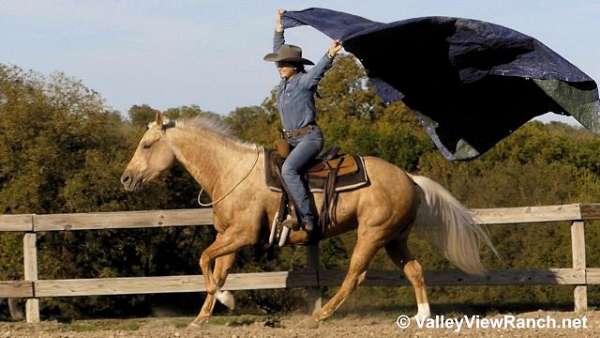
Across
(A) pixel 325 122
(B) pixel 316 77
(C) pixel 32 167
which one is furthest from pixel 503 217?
(A) pixel 325 122

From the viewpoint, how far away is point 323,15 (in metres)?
9.75

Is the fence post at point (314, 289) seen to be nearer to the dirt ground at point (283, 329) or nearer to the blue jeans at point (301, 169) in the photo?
the dirt ground at point (283, 329)

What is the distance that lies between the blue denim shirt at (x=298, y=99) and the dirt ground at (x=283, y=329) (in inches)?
75.8

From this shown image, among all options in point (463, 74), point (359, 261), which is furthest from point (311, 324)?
point (463, 74)

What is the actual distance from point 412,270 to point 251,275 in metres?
1.95

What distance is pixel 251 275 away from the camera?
11.5 meters

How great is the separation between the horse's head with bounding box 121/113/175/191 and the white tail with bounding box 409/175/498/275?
2.57 metres

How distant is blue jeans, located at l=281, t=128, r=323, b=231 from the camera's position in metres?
9.86

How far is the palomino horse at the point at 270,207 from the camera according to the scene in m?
10.0

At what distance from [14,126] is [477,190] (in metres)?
6.71

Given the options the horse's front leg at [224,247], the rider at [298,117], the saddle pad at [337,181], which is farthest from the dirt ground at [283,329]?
the saddle pad at [337,181]

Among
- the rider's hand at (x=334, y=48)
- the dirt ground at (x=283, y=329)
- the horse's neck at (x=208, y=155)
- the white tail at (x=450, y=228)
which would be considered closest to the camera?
the dirt ground at (x=283, y=329)

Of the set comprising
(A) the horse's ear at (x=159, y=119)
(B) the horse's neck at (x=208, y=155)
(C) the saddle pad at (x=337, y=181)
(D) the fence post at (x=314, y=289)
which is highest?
(A) the horse's ear at (x=159, y=119)

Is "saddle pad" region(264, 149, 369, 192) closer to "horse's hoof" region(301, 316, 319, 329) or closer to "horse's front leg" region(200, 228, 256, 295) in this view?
"horse's front leg" region(200, 228, 256, 295)
